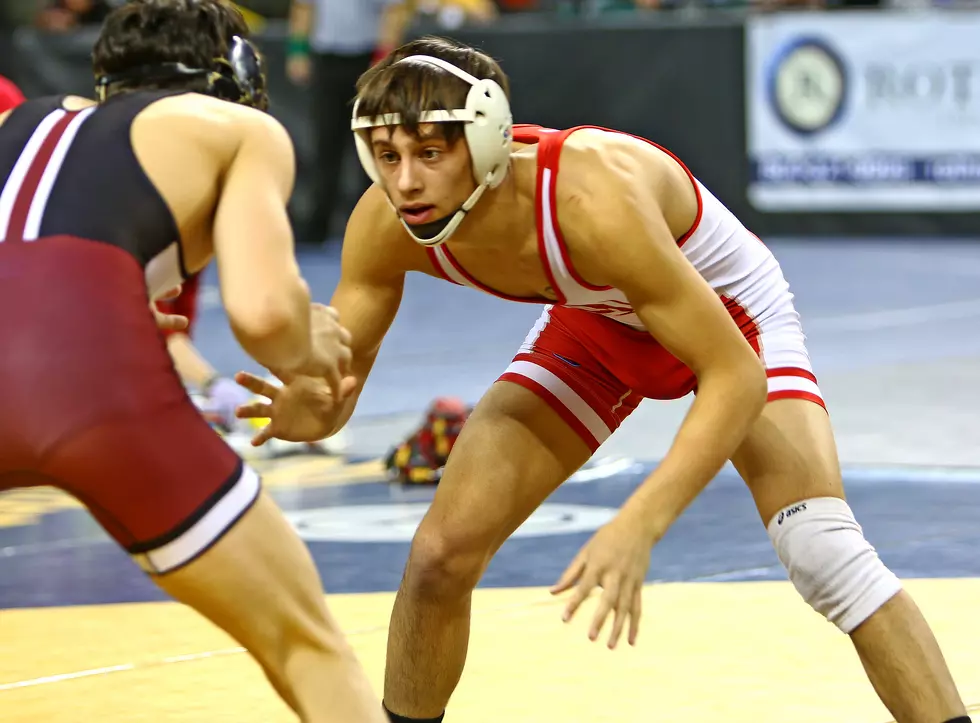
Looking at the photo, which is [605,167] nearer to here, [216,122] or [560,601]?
[216,122]

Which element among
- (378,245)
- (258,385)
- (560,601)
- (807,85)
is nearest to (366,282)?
(378,245)

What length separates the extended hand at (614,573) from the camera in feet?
9.64

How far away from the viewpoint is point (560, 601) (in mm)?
5074

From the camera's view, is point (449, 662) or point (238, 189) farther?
point (449, 662)

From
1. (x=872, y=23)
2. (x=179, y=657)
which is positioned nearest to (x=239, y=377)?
(x=179, y=657)

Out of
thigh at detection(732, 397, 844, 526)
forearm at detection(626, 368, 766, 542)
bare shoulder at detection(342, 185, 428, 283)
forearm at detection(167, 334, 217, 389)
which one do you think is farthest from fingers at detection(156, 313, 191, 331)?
forearm at detection(167, 334, 217, 389)

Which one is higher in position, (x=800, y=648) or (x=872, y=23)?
(x=800, y=648)

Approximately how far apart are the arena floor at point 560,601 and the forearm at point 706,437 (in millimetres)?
957

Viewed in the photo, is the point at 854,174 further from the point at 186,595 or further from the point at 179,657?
A: the point at 186,595

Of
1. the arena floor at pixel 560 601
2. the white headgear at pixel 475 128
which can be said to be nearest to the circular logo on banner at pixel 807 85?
the arena floor at pixel 560 601

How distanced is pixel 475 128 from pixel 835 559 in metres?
1.09

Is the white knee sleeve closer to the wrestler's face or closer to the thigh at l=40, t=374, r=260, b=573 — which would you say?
the wrestler's face

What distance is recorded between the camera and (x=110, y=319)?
8.74 feet

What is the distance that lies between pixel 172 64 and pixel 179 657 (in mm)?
2059
